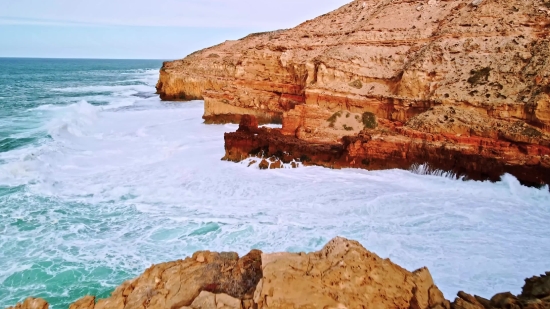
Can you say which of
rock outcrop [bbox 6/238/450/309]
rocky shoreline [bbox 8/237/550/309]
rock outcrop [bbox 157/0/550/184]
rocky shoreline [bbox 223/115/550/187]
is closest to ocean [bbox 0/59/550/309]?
rocky shoreline [bbox 223/115/550/187]

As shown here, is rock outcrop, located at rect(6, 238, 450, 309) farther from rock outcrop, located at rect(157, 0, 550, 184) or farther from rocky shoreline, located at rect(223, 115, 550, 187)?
rock outcrop, located at rect(157, 0, 550, 184)

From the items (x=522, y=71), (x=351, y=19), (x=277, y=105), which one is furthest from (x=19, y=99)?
(x=522, y=71)

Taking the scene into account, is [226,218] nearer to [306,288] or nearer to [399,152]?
[306,288]

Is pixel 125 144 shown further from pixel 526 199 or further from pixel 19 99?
pixel 19 99

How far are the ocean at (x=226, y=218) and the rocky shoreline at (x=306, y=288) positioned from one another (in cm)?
308

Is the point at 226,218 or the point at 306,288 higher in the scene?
the point at 306,288

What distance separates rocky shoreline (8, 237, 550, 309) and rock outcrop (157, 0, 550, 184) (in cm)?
991

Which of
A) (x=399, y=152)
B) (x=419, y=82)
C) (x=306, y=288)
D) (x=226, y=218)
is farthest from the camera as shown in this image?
(x=419, y=82)

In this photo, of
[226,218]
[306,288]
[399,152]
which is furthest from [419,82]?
[306,288]

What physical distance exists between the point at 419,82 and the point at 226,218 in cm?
1135

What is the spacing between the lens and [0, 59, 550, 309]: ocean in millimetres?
9086

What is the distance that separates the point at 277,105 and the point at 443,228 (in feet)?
52.7

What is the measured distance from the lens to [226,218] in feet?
39.4

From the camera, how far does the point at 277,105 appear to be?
83.5ft
